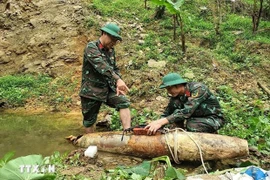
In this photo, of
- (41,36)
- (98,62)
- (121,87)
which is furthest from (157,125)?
(41,36)

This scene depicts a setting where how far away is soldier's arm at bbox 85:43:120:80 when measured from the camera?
4367 mm

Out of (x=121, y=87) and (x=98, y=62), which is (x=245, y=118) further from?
(x=98, y=62)

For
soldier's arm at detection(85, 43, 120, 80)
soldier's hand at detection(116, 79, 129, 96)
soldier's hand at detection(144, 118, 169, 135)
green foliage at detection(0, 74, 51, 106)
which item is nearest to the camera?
soldier's hand at detection(144, 118, 169, 135)

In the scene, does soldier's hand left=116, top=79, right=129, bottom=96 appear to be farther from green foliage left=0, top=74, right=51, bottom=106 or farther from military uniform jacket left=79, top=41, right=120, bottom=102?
green foliage left=0, top=74, right=51, bottom=106

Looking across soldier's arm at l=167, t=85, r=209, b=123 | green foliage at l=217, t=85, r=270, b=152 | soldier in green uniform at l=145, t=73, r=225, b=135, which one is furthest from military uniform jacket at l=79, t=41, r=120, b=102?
green foliage at l=217, t=85, r=270, b=152

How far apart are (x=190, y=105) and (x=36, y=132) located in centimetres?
267

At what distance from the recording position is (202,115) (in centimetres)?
414

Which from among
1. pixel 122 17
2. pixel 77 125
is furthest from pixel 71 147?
pixel 122 17

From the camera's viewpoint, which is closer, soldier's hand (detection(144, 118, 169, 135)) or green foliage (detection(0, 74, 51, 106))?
soldier's hand (detection(144, 118, 169, 135))

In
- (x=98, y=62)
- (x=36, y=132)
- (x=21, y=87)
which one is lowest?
(x=36, y=132)

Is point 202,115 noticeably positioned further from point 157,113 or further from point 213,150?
point 157,113

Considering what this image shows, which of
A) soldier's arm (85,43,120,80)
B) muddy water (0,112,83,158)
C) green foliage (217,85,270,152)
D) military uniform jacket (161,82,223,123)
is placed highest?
soldier's arm (85,43,120,80)

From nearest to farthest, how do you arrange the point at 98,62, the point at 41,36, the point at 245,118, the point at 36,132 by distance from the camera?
the point at 98,62, the point at 245,118, the point at 36,132, the point at 41,36

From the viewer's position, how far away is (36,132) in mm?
5395
